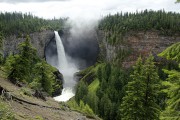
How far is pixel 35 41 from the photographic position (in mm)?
148750

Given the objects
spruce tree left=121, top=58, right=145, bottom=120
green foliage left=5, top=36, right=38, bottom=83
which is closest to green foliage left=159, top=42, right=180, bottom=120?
spruce tree left=121, top=58, right=145, bottom=120

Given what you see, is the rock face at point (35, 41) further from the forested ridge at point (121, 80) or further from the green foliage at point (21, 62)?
the green foliage at point (21, 62)

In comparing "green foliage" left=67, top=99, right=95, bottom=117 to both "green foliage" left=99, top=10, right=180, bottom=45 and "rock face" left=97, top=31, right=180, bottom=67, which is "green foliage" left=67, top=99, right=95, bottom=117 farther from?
"green foliage" left=99, top=10, right=180, bottom=45

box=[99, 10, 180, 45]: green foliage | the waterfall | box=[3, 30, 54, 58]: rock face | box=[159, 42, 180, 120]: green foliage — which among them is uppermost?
box=[159, 42, 180, 120]: green foliage

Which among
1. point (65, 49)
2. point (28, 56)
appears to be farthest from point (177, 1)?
point (65, 49)

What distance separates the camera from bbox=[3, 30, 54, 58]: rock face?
132 meters

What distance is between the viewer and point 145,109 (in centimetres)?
3500

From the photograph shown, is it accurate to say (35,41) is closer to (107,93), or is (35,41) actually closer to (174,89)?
(107,93)

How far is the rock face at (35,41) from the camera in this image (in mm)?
131925

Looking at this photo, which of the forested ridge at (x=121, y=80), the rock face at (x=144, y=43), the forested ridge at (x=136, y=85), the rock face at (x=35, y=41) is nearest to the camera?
the forested ridge at (x=136, y=85)

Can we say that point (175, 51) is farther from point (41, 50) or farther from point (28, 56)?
point (41, 50)

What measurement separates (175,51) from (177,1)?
1.87 metres

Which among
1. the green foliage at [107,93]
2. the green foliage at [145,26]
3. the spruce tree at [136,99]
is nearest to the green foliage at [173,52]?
the spruce tree at [136,99]

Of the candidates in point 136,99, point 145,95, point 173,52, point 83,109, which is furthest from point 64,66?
point 173,52
